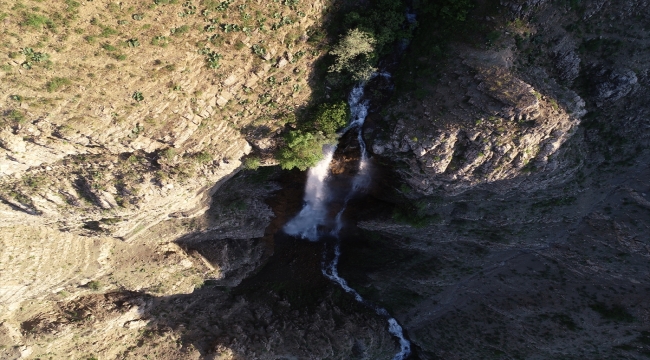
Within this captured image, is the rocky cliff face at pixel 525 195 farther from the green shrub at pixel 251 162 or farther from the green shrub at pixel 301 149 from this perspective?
the green shrub at pixel 251 162

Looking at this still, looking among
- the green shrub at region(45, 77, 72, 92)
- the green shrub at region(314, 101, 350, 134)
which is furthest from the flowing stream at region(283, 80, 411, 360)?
the green shrub at region(45, 77, 72, 92)

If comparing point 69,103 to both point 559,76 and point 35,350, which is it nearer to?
point 35,350

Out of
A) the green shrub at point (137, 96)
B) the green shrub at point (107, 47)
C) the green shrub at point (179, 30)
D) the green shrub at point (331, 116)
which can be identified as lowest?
the green shrub at point (137, 96)

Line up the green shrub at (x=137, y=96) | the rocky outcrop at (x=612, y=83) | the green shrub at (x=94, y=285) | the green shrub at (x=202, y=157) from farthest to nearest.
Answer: the green shrub at (x=94, y=285)
the green shrub at (x=202, y=157)
the rocky outcrop at (x=612, y=83)
the green shrub at (x=137, y=96)

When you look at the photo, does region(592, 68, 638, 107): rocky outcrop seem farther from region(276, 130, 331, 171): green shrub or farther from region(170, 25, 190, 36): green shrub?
region(170, 25, 190, 36): green shrub

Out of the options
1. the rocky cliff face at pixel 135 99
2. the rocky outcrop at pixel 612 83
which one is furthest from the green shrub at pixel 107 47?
the rocky outcrop at pixel 612 83

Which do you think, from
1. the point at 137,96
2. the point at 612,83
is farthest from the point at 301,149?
the point at 612,83

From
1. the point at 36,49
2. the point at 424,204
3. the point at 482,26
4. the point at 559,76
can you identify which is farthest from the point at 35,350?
the point at 559,76
